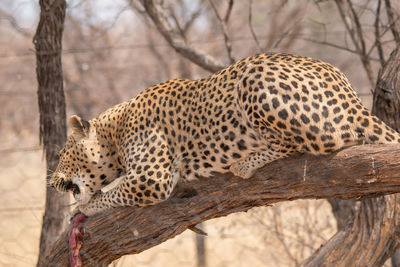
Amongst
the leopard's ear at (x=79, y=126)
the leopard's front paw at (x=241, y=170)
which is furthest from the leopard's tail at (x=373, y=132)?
the leopard's ear at (x=79, y=126)

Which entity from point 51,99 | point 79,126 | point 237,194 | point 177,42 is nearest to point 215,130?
point 237,194

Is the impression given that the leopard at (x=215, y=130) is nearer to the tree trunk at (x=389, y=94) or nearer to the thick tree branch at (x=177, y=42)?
the tree trunk at (x=389, y=94)

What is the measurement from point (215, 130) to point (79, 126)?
2.99 ft

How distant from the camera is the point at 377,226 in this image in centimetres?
328

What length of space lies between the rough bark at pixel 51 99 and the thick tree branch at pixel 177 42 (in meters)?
Answer: 1.08

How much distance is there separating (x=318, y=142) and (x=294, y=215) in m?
4.34

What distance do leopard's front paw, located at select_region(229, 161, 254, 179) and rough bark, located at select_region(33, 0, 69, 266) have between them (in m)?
1.75

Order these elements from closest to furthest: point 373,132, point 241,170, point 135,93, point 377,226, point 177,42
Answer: point 373,132, point 241,170, point 377,226, point 177,42, point 135,93

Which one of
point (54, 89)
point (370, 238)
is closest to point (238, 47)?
point (54, 89)

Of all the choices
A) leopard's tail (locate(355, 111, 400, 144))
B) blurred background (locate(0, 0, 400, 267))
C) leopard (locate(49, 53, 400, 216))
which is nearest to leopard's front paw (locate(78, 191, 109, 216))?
leopard (locate(49, 53, 400, 216))

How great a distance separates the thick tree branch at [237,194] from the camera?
2307 mm

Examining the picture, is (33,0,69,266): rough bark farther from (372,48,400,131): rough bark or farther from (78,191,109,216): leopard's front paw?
(372,48,400,131): rough bark

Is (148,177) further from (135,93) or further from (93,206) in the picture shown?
(135,93)

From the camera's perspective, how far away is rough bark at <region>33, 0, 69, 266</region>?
3.76 meters
